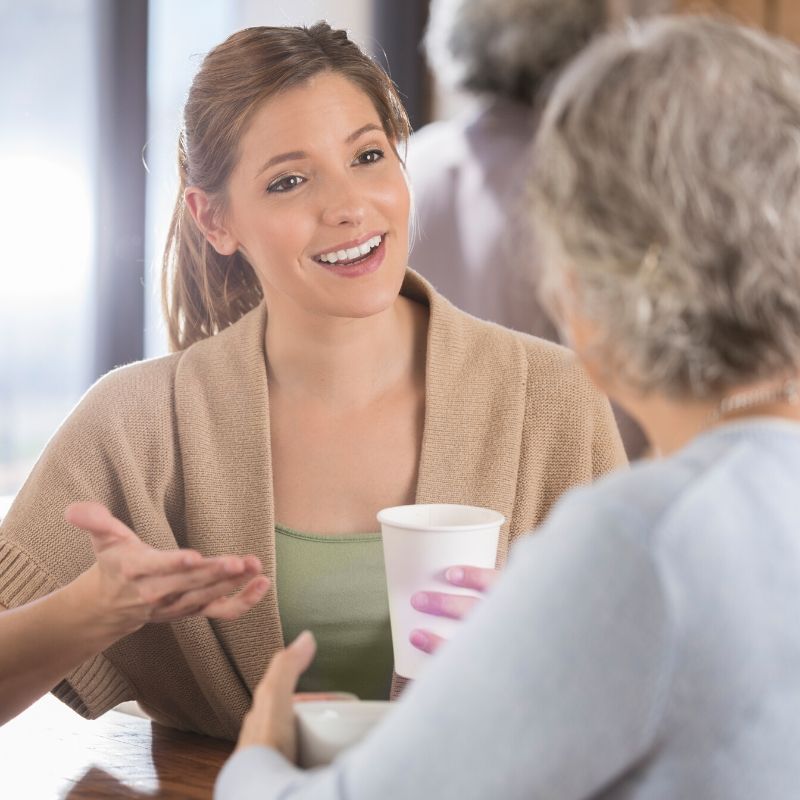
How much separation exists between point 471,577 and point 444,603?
4 centimetres

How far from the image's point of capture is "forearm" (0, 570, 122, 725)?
1.38 metres

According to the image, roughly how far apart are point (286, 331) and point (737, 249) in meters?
1.04

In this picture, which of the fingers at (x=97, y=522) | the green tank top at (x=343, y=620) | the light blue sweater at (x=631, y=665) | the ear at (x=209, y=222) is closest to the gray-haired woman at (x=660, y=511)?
the light blue sweater at (x=631, y=665)

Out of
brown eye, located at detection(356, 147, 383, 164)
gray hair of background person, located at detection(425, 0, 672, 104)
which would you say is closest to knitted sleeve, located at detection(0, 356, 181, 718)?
brown eye, located at detection(356, 147, 383, 164)

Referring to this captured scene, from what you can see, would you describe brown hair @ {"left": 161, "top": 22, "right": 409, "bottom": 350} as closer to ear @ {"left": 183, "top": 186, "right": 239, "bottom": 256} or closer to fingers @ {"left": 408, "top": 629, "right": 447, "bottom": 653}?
ear @ {"left": 183, "top": 186, "right": 239, "bottom": 256}

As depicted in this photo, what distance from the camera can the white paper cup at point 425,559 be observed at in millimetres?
1139

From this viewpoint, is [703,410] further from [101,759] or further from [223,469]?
[223,469]

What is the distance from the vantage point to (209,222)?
1.86 metres

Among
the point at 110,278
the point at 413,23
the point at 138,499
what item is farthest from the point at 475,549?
the point at 413,23

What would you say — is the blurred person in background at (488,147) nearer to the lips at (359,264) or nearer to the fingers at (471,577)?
the lips at (359,264)

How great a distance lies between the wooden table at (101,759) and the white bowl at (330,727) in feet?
1.05

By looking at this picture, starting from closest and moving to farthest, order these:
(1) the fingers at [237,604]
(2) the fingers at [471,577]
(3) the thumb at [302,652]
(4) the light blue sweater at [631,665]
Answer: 1. (4) the light blue sweater at [631,665]
2. (3) the thumb at [302,652]
3. (2) the fingers at [471,577]
4. (1) the fingers at [237,604]

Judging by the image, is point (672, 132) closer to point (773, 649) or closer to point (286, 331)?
point (773, 649)

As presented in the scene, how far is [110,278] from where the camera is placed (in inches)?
137
